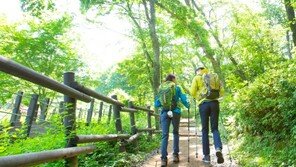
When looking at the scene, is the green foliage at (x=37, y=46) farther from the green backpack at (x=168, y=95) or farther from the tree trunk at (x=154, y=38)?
the green backpack at (x=168, y=95)

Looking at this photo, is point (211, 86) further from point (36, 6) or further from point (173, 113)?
point (36, 6)

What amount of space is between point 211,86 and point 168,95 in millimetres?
881

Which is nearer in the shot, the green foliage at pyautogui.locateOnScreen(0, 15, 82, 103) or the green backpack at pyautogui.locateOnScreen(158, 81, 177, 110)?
the green backpack at pyautogui.locateOnScreen(158, 81, 177, 110)

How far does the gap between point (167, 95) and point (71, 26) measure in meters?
18.2

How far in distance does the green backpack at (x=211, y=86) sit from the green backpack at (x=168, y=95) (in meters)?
0.63

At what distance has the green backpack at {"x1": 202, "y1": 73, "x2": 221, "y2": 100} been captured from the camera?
7.64m

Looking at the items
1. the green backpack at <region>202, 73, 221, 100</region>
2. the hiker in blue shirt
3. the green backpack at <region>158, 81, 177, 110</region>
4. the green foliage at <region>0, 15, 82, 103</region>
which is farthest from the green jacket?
the green foliage at <region>0, 15, 82, 103</region>

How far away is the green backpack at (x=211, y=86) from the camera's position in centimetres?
764

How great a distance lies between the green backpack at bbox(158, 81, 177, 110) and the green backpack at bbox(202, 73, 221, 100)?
0.63m

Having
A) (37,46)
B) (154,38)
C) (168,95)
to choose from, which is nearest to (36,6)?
(168,95)

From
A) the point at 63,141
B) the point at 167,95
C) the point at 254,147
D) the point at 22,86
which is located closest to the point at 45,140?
the point at 63,141

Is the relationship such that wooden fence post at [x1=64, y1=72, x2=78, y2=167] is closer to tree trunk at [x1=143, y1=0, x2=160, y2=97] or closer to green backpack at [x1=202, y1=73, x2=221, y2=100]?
green backpack at [x1=202, y1=73, x2=221, y2=100]

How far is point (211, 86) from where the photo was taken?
7.64 meters

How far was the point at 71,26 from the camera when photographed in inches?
973
